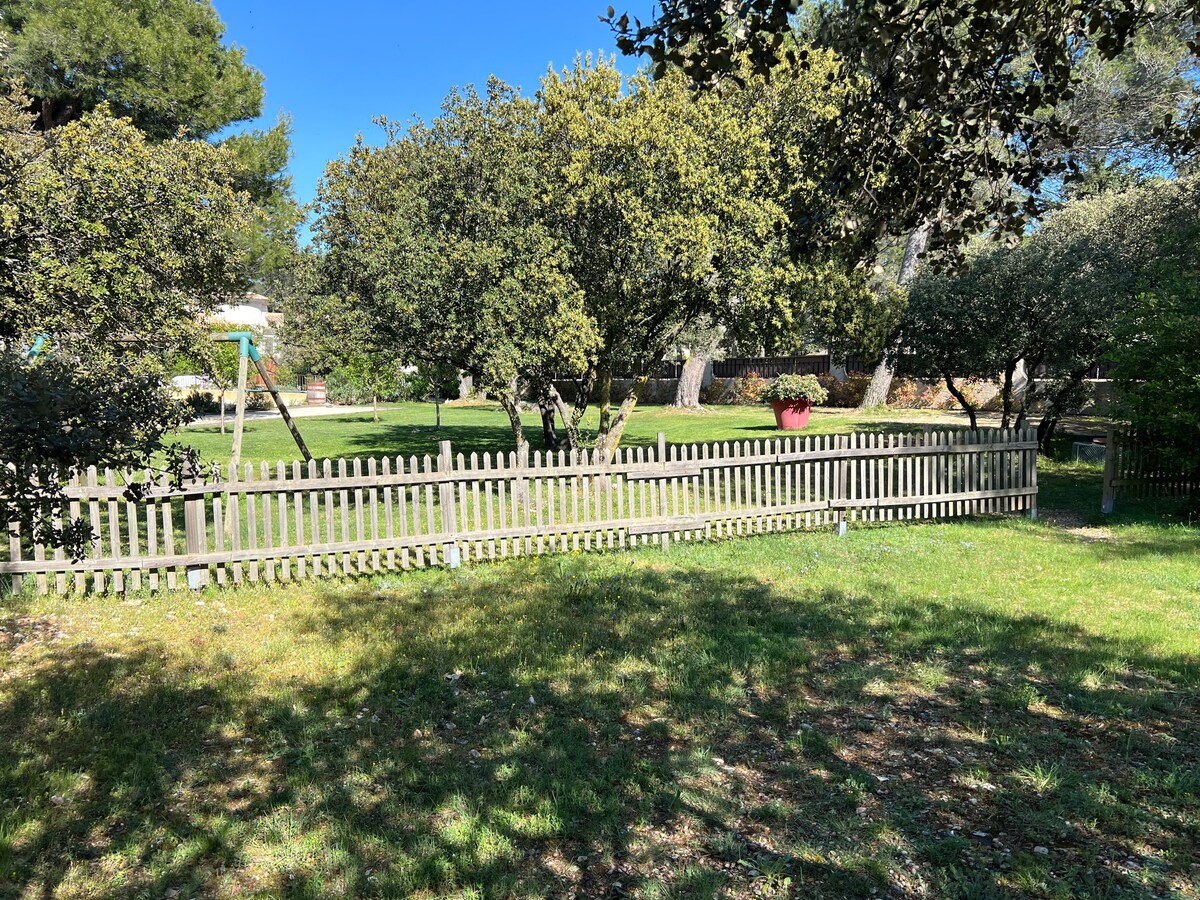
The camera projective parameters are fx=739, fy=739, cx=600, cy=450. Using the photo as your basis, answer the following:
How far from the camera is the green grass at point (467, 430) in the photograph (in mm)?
17609

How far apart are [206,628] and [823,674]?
4541 mm

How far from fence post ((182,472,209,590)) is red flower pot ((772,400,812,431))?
1655cm

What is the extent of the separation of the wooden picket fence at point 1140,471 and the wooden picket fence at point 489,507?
1.18 m

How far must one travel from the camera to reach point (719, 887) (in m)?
2.67

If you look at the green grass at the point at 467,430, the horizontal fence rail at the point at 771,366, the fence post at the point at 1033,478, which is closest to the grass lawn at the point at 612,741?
the fence post at the point at 1033,478

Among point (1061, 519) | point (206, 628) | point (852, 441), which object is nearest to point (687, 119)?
point (852, 441)

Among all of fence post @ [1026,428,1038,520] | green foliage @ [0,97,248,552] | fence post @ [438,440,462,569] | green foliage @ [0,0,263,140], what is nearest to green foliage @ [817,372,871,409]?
fence post @ [1026,428,1038,520]

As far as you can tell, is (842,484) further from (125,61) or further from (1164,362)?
(125,61)

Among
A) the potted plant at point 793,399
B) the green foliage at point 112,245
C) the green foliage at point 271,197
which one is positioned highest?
the green foliage at point 271,197

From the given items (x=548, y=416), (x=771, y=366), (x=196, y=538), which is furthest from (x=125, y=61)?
(x=771, y=366)

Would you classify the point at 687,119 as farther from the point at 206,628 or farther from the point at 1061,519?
the point at 206,628

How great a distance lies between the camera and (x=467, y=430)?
24.0m

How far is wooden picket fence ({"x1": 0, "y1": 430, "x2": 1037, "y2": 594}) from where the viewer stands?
258 inches

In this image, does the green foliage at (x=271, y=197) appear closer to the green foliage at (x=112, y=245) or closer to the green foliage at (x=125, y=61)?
the green foliage at (x=125, y=61)
